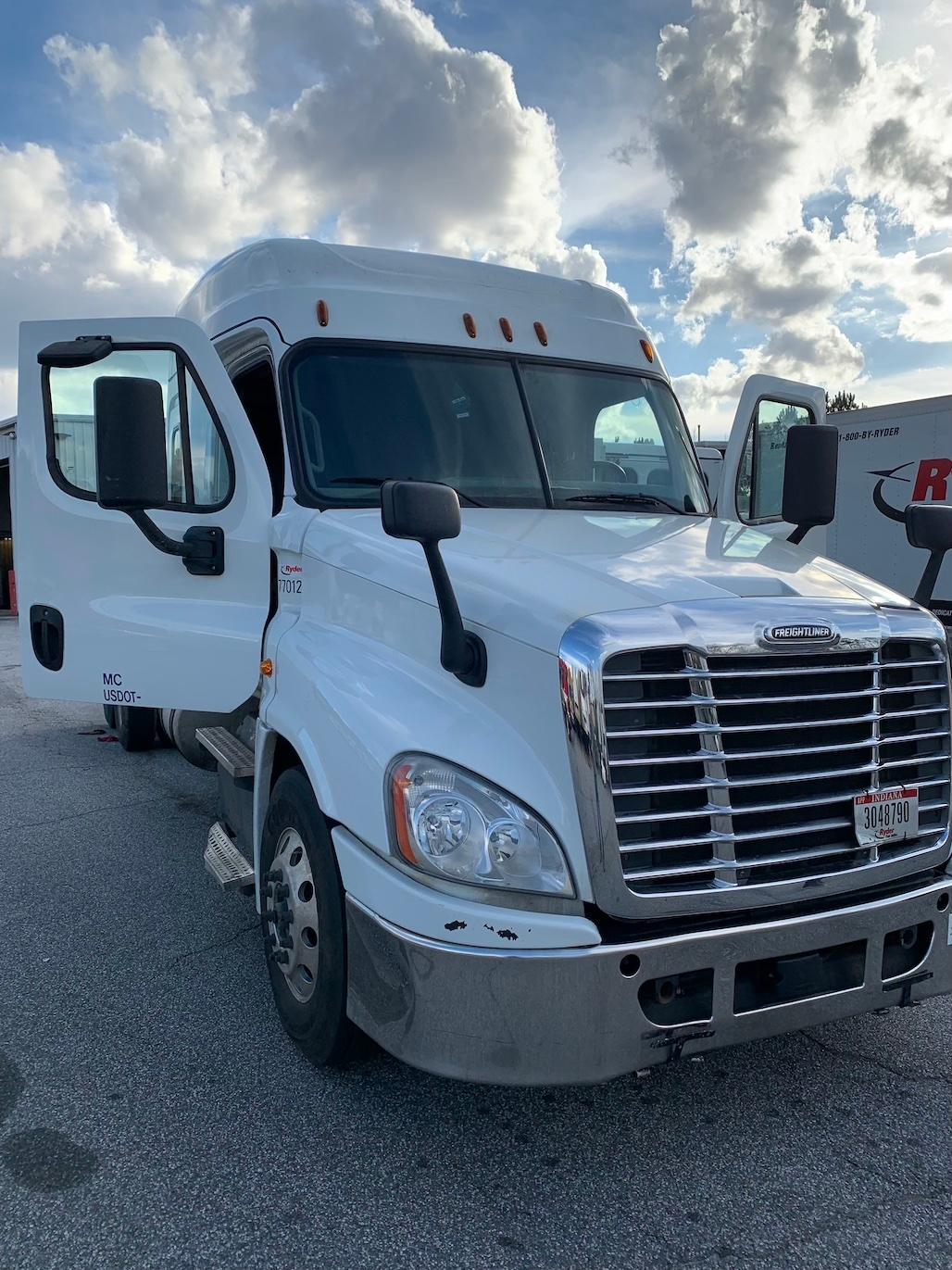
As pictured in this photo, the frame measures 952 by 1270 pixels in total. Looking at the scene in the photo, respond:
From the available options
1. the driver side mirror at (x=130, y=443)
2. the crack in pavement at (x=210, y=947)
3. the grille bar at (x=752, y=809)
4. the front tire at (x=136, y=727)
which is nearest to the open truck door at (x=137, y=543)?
the driver side mirror at (x=130, y=443)

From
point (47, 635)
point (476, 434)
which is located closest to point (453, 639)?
point (476, 434)

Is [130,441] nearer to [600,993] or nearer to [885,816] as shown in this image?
[600,993]

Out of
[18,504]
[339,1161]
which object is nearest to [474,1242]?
[339,1161]

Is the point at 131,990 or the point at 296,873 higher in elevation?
the point at 296,873

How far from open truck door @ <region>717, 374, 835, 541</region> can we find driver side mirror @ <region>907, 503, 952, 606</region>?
117 cm

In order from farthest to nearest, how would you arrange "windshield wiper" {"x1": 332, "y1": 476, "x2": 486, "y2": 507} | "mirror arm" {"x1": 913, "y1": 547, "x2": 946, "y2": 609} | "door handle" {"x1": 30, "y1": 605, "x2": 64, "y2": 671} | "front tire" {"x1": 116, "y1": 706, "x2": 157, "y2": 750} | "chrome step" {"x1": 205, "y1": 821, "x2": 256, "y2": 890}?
"front tire" {"x1": 116, "y1": 706, "x2": 157, "y2": 750}
"door handle" {"x1": 30, "y1": 605, "x2": 64, "y2": 671}
"windshield wiper" {"x1": 332, "y1": 476, "x2": 486, "y2": 507}
"chrome step" {"x1": 205, "y1": 821, "x2": 256, "y2": 890}
"mirror arm" {"x1": 913, "y1": 547, "x2": 946, "y2": 609}

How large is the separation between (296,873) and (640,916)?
126 centimetres

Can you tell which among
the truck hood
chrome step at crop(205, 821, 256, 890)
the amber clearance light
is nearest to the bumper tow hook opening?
the amber clearance light

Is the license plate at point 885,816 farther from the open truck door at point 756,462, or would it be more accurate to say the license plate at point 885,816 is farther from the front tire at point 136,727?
the front tire at point 136,727

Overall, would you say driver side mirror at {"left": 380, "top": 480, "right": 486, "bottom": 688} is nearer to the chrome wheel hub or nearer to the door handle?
the chrome wheel hub

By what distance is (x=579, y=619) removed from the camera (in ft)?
8.82

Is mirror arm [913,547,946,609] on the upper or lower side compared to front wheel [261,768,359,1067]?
upper

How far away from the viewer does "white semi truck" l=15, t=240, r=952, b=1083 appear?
8.58 ft

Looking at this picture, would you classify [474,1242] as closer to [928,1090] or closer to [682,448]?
[928,1090]
